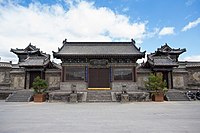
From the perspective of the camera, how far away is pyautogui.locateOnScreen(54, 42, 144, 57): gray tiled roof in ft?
80.5

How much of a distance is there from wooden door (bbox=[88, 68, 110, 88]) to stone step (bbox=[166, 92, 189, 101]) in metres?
8.13

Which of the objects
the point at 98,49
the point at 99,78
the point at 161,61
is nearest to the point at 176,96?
the point at 161,61

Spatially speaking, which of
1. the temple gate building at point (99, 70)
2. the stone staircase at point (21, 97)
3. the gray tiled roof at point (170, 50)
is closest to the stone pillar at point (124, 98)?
the temple gate building at point (99, 70)

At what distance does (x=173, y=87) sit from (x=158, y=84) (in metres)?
9.76

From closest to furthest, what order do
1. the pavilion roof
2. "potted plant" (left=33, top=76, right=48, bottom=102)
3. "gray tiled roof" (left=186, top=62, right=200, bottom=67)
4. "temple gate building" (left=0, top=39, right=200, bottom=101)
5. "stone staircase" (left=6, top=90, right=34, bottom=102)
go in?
"potted plant" (left=33, top=76, right=48, bottom=102) < "stone staircase" (left=6, top=90, right=34, bottom=102) < the pavilion roof < "temple gate building" (left=0, top=39, right=200, bottom=101) < "gray tiled roof" (left=186, top=62, right=200, bottom=67)

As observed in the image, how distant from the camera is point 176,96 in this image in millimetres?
20141

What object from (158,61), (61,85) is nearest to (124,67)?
(158,61)

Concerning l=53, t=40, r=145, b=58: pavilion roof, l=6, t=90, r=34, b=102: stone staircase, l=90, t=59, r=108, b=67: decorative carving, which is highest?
l=53, t=40, r=145, b=58: pavilion roof

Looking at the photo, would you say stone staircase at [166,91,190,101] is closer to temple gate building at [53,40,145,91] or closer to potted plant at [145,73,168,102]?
potted plant at [145,73,168,102]

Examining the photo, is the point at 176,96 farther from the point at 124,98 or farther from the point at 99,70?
the point at 99,70

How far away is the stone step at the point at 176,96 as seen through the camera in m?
19.5

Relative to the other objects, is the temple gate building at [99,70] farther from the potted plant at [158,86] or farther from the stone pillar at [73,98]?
the stone pillar at [73,98]

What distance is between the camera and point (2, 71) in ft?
95.4

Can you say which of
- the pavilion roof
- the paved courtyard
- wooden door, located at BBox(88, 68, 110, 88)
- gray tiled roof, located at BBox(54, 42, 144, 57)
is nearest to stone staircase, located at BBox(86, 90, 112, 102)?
wooden door, located at BBox(88, 68, 110, 88)
